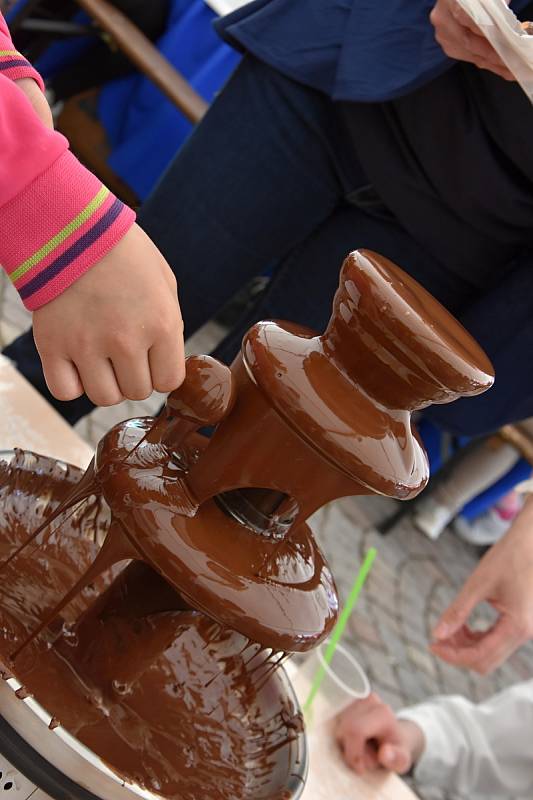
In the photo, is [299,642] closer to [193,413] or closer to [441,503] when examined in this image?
[193,413]

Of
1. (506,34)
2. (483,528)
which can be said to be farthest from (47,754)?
(483,528)

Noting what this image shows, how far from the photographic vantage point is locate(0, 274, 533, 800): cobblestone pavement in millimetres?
2383

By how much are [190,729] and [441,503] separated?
108 inches

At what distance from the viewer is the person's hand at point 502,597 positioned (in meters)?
1.04

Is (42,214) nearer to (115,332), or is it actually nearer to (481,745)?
(115,332)

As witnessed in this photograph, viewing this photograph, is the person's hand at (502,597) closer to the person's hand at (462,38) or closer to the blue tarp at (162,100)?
the person's hand at (462,38)

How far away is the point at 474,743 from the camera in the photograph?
5.58 feet

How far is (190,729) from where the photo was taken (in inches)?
24.6

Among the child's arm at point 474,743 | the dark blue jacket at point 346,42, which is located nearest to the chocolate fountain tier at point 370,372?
the dark blue jacket at point 346,42

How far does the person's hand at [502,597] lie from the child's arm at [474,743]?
47 centimetres

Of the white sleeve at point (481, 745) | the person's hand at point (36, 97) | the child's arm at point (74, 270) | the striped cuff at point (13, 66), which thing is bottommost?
the white sleeve at point (481, 745)

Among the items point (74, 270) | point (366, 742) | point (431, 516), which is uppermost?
point (74, 270)

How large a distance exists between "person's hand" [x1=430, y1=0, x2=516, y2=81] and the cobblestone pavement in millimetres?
1515

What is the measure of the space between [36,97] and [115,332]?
245 millimetres
